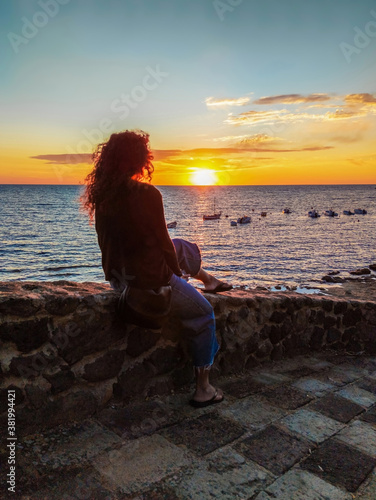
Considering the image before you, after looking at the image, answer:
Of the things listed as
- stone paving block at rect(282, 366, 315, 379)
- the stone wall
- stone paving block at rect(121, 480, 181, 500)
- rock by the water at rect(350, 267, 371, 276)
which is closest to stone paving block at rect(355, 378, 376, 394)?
stone paving block at rect(282, 366, 315, 379)

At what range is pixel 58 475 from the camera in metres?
2.28

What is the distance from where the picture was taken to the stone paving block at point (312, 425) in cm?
293

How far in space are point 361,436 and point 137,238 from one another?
215 cm

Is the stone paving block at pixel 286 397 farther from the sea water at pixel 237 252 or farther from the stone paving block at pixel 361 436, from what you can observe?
the sea water at pixel 237 252

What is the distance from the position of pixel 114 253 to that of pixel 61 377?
93 cm

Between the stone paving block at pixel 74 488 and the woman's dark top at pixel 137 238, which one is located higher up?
A: the woman's dark top at pixel 137 238

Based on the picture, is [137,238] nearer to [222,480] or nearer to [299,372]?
[222,480]

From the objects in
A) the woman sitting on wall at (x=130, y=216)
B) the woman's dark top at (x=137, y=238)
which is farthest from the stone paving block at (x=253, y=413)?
the woman's dark top at (x=137, y=238)

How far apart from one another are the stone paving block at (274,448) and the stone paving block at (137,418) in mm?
584

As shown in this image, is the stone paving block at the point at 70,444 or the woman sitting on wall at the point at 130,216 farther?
the woman sitting on wall at the point at 130,216

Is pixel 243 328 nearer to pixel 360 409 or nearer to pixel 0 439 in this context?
pixel 360 409

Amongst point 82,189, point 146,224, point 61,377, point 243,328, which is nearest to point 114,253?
point 146,224

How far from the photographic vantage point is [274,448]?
8.88ft

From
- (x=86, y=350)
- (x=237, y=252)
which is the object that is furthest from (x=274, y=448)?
(x=237, y=252)
